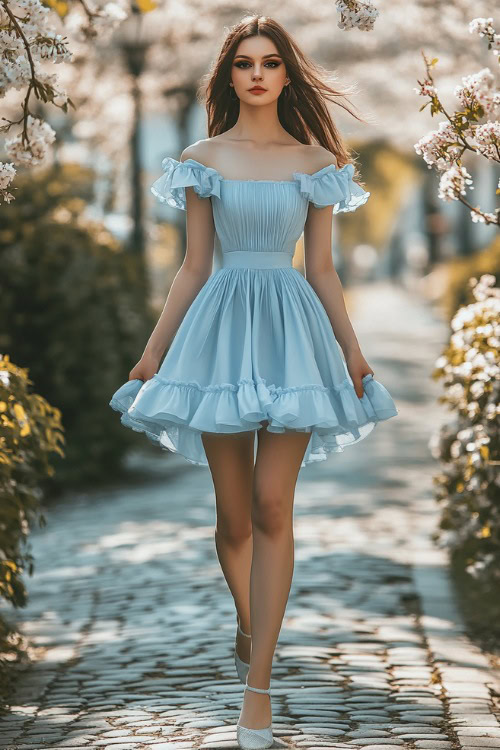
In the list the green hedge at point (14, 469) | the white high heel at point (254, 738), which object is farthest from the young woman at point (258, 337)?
the green hedge at point (14, 469)

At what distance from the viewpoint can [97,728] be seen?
4.30 meters

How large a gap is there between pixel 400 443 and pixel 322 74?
27.5ft

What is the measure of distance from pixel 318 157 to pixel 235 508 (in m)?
1.13

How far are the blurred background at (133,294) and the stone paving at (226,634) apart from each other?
0.21 metres

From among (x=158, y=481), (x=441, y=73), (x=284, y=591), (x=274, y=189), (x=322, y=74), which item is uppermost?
(x=441, y=73)

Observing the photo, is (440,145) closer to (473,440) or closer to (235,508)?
(235,508)

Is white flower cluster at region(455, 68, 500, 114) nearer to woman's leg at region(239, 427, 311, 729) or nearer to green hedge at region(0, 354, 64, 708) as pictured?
woman's leg at region(239, 427, 311, 729)

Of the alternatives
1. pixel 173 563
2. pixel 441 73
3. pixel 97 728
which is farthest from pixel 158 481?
pixel 441 73

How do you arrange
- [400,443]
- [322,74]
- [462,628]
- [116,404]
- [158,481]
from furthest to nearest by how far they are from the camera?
[400,443], [158,481], [462,628], [322,74], [116,404]

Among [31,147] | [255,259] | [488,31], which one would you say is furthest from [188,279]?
[488,31]

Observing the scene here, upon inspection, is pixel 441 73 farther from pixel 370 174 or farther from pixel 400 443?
pixel 370 174

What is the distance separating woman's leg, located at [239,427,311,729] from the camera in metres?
3.97

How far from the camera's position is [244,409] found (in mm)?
3906

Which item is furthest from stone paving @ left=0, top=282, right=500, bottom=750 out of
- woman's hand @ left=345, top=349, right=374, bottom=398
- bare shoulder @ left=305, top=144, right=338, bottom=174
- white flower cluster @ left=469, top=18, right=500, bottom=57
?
white flower cluster @ left=469, top=18, right=500, bottom=57
